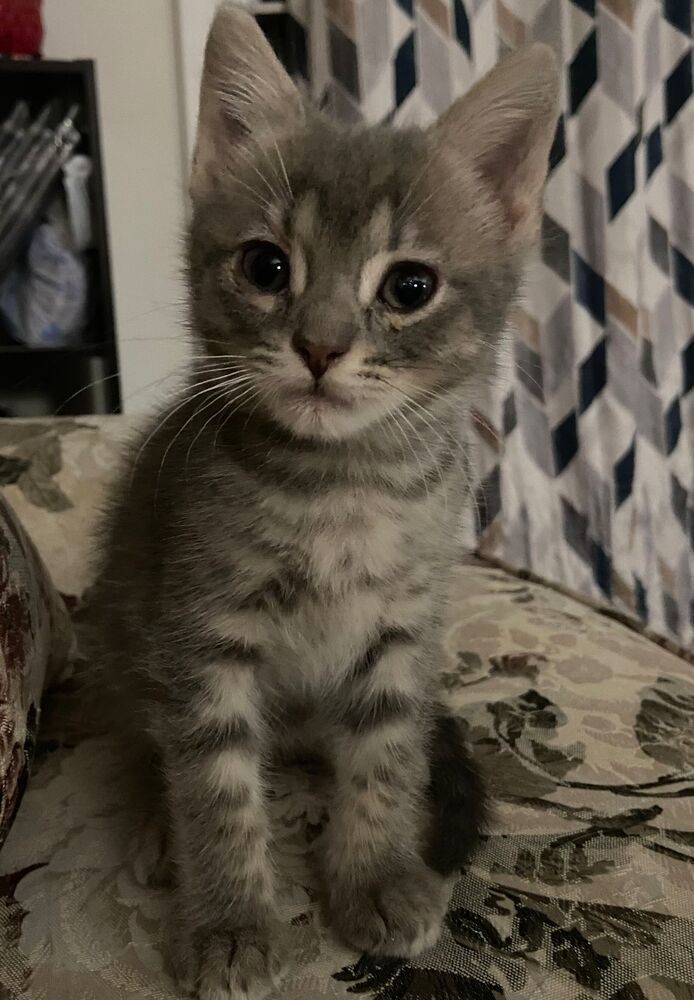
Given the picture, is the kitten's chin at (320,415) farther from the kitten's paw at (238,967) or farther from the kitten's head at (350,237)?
the kitten's paw at (238,967)

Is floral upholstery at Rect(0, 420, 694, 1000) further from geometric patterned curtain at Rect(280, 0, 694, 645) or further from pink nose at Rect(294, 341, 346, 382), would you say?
geometric patterned curtain at Rect(280, 0, 694, 645)

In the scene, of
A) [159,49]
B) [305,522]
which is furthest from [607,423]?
[159,49]

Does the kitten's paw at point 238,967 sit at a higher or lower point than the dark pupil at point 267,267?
lower

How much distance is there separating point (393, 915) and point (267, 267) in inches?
20.8

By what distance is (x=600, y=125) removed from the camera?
147 cm

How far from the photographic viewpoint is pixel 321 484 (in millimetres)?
689

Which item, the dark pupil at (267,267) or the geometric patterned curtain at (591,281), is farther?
the geometric patterned curtain at (591,281)

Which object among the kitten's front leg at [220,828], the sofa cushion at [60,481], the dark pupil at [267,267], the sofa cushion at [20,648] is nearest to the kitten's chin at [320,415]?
the dark pupil at [267,267]

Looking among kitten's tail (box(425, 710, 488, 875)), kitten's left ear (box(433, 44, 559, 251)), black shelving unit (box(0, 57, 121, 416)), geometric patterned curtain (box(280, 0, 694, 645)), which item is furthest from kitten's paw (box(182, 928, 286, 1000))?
black shelving unit (box(0, 57, 121, 416))

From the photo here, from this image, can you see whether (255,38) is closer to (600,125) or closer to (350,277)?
(350,277)

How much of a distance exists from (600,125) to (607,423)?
0.55 metres

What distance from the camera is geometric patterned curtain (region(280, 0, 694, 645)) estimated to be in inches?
58.2

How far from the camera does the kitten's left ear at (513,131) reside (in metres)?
0.67

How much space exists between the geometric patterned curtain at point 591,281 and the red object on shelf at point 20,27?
515 millimetres
